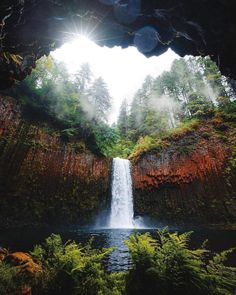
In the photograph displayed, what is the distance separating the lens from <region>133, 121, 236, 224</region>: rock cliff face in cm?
1784

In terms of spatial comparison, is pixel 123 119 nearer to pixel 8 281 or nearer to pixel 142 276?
pixel 142 276

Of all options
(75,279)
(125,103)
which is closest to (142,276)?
(75,279)

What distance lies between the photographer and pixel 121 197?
21.5 m

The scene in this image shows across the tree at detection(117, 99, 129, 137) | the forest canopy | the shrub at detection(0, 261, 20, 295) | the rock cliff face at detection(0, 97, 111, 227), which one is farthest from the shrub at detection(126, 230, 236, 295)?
the tree at detection(117, 99, 129, 137)

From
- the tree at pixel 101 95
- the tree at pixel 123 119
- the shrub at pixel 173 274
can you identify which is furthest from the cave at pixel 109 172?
the tree at pixel 123 119

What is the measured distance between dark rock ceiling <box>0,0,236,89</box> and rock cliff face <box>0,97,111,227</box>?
8912mm

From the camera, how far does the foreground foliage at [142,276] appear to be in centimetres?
344

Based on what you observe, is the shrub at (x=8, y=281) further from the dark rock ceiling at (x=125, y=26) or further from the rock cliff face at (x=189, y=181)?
the rock cliff face at (x=189, y=181)

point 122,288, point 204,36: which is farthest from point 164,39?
point 122,288

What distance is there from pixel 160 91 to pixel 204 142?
874 inches

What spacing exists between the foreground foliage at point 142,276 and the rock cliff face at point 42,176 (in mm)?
10893

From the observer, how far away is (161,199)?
811 inches

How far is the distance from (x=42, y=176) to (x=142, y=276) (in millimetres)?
13646

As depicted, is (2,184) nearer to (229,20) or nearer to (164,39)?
(164,39)
